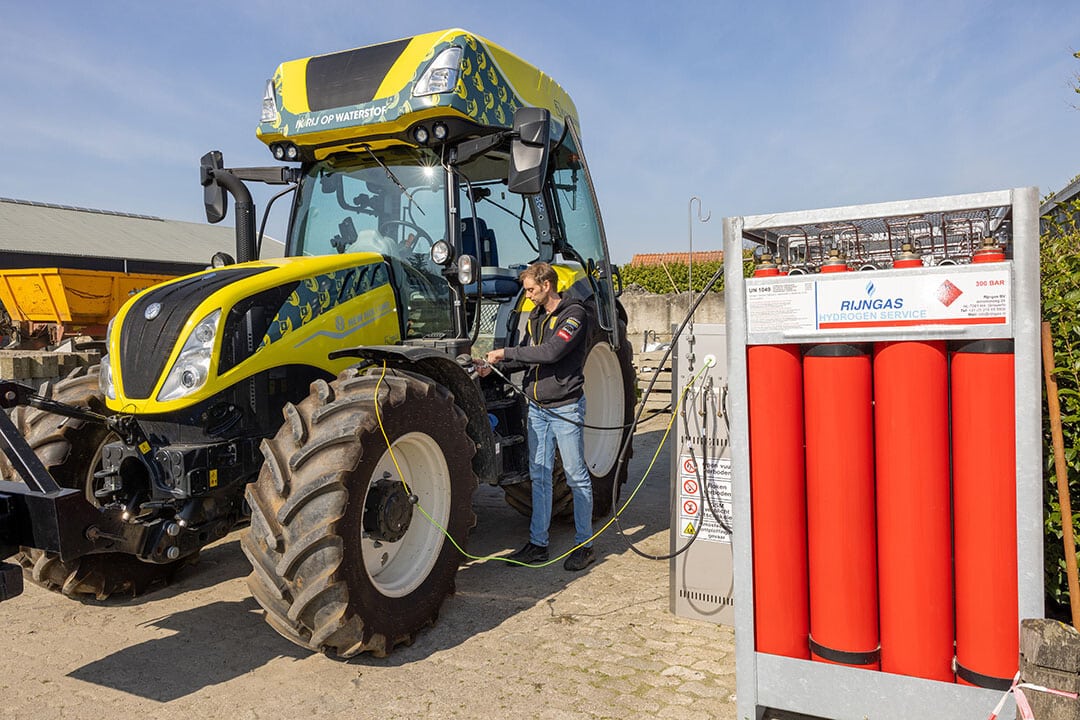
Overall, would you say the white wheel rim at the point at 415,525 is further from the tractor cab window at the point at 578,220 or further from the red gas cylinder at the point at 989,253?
the red gas cylinder at the point at 989,253

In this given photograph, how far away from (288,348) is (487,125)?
183 cm

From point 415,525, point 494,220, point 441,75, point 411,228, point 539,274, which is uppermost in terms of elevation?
point 441,75

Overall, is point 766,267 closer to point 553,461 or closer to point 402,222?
point 553,461

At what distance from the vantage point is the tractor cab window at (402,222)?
490 centimetres

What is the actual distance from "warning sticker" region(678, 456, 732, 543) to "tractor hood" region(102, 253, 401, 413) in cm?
200

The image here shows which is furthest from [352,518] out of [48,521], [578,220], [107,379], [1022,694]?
[578,220]

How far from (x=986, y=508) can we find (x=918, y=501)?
20 centimetres

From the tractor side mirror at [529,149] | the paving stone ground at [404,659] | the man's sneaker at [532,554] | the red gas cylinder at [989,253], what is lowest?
the paving stone ground at [404,659]

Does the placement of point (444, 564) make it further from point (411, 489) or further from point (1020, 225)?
point (1020, 225)

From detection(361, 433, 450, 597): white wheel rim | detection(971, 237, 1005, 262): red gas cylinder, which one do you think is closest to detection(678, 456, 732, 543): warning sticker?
detection(361, 433, 450, 597): white wheel rim

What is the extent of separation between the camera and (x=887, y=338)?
274cm

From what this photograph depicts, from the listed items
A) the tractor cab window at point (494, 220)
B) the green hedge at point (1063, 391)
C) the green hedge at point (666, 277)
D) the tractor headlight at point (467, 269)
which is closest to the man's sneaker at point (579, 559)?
the tractor headlight at point (467, 269)

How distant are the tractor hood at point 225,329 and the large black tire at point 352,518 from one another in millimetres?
427

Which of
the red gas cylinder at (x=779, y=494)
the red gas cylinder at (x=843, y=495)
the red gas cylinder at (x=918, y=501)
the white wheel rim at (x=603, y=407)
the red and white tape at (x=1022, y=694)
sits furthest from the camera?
the white wheel rim at (x=603, y=407)
